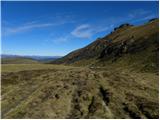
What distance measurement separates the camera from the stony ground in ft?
150

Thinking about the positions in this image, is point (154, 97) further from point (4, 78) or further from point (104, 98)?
Answer: point (4, 78)

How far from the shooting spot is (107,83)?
219ft

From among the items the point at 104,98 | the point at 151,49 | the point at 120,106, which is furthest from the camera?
the point at 151,49

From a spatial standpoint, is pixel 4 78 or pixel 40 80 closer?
pixel 40 80

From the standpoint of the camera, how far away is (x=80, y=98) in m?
53.9

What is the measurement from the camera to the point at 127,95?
184ft

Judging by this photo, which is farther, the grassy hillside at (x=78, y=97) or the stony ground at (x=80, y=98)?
the stony ground at (x=80, y=98)

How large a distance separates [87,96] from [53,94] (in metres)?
6.61

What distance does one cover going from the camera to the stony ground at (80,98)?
45.6 m

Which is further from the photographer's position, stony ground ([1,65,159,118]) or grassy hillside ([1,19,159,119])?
stony ground ([1,65,159,118])

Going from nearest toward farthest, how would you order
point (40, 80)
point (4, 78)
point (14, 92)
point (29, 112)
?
1. point (29, 112)
2. point (14, 92)
3. point (40, 80)
4. point (4, 78)

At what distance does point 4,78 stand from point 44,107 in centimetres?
3518

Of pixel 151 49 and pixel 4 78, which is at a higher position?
pixel 151 49

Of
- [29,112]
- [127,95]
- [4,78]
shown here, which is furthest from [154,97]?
[4,78]
